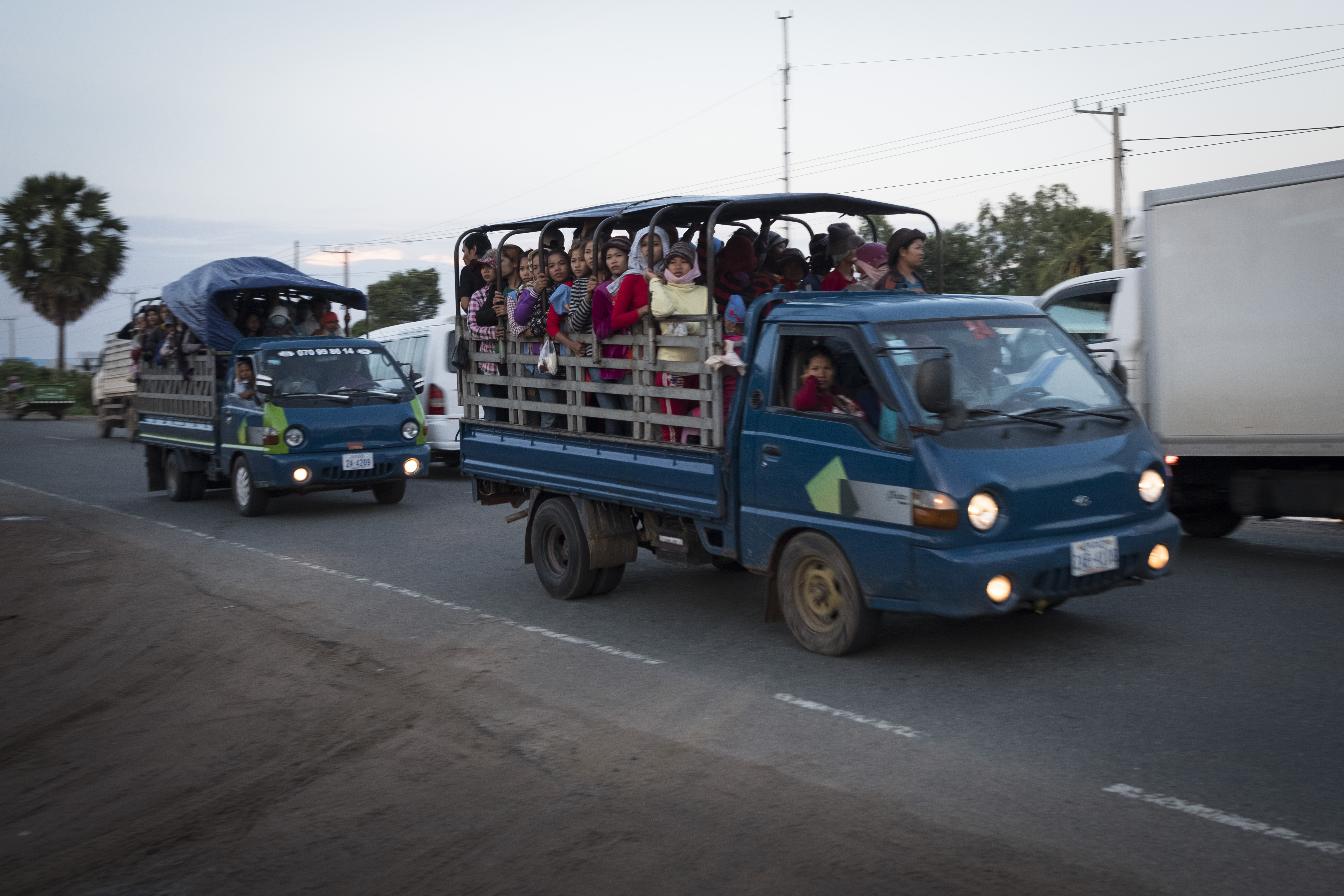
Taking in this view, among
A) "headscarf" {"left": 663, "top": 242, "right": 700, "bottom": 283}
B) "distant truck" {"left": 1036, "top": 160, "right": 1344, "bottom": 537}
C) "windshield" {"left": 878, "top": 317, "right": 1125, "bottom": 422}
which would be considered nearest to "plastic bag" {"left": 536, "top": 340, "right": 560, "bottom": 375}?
"headscarf" {"left": 663, "top": 242, "right": 700, "bottom": 283}

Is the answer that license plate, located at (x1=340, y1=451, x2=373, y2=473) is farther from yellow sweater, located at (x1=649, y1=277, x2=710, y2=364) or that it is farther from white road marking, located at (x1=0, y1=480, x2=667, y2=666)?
yellow sweater, located at (x1=649, y1=277, x2=710, y2=364)

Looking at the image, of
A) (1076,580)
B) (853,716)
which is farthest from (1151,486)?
(853,716)

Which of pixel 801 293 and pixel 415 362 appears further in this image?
pixel 415 362

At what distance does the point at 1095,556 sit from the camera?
19.2 ft

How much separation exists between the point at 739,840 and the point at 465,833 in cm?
97

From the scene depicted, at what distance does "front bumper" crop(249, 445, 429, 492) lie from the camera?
Answer: 1298 cm

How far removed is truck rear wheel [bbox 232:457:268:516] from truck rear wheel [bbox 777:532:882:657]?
868 cm

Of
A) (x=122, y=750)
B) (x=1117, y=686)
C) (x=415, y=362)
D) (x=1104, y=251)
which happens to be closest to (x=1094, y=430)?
(x=1117, y=686)

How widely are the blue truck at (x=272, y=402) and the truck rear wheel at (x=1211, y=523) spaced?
8.18 metres

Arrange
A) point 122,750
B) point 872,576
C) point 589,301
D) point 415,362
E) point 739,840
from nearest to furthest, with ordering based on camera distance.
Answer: point 739,840 < point 122,750 < point 872,576 < point 589,301 < point 415,362

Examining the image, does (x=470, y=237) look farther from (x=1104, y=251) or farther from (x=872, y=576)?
(x=1104, y=251)

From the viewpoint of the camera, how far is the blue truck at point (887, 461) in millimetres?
5676

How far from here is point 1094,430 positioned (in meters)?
6.12

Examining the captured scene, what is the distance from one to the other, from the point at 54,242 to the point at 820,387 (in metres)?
46.1
